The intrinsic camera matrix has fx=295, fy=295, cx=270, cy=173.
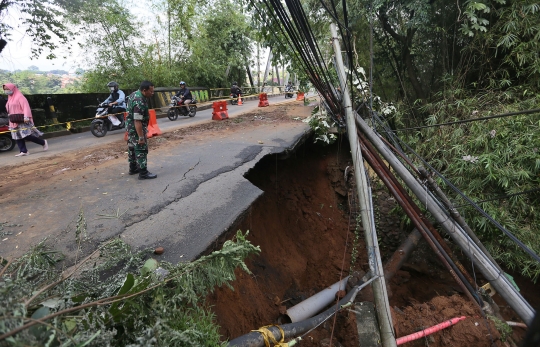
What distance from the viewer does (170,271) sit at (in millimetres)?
1892

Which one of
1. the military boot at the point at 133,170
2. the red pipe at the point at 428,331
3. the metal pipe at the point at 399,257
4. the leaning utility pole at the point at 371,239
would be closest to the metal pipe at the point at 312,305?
the metal pipe at the point at 399,257

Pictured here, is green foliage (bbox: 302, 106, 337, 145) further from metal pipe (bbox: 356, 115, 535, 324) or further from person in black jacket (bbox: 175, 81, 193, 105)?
person in black jacket (bbox: 175, 81, 193, 105)

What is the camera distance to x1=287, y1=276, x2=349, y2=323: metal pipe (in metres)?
3.64

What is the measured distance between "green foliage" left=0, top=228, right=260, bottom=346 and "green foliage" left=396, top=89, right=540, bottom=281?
11.4ft

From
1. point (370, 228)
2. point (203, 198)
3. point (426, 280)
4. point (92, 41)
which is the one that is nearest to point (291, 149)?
point (203, 198)

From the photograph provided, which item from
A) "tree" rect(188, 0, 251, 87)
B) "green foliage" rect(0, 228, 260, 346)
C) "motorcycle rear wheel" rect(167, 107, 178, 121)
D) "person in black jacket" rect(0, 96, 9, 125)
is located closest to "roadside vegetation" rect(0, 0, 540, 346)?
"green foliage" rect(0, 228, 260, 346)

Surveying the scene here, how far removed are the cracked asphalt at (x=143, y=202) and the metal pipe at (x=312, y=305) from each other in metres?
1.42

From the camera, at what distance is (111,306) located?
1529 mm

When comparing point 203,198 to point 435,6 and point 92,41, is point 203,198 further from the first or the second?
point 92,41

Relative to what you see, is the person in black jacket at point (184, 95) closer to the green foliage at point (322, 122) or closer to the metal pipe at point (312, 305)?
the green foliage at point (322, 122)

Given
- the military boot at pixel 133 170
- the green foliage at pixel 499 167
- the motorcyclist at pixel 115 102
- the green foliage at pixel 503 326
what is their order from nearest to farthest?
the green foliage at pixel 503 326 < the green foliage at pixel 499 167 < the military boot at pixel 133 170 < the motorcyclist at pixel 115 102

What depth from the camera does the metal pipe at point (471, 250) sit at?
5.80ft

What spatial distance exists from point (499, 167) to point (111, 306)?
538 centimetres

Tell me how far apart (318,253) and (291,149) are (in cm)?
225
